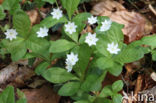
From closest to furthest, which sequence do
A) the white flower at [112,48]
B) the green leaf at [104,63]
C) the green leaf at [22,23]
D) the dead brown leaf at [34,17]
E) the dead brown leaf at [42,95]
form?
the green leaf at [104,63] < the white flower at [112,48] < the green leaf at [22,23] < the dead brown leaf at [42,95] < the dead brown leaf at [34,17]

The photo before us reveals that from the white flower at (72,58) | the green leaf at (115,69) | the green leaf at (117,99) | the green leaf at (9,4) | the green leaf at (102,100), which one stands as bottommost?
the green leaf at (102,100)

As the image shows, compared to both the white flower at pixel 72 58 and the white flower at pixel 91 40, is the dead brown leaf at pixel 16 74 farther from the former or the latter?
the white flower at pixel 91 40

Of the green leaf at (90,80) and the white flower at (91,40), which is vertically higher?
the white flower at (91,40)

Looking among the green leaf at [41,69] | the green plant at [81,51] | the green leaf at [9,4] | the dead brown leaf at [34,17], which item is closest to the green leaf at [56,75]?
the green plant at [81,51]

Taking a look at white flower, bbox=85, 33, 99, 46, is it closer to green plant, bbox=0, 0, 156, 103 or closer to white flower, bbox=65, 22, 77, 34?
green plant, bbox=0, 0, 156, 103

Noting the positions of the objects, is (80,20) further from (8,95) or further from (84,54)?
(8,95)

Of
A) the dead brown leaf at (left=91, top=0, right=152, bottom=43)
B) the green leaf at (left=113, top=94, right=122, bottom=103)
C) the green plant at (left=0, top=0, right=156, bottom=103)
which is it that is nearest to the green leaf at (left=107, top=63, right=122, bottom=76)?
the green plant at (left=0, top=0, right=156, bottom=103)

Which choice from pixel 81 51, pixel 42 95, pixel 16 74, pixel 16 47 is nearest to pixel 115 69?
pixel 81 51
